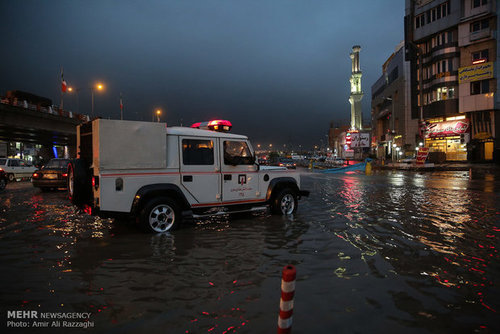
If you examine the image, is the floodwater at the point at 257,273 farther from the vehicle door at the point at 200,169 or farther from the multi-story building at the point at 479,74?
the multi-story building at the point at 479,74

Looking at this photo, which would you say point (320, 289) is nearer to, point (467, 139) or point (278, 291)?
point (278, 291)

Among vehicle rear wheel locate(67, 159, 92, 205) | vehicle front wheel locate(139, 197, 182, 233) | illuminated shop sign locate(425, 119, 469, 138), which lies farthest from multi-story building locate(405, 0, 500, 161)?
vehicle rear wheel locate(67, 159, 92, 205)

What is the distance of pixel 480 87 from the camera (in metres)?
40.8

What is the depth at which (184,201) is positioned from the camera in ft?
21.9

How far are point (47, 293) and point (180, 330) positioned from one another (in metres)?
1.98

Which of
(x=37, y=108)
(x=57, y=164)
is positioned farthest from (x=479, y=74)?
(x=37, y=108)

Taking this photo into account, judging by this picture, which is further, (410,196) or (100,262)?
(410,196)

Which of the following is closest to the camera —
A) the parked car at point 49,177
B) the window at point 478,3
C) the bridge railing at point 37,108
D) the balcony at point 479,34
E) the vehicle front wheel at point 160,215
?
the vehicle front wheel at point 160,215

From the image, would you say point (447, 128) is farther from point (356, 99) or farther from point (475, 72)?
point (356, 99)

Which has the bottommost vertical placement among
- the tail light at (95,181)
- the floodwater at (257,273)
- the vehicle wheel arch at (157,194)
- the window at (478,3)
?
the floodwater at (257,273)

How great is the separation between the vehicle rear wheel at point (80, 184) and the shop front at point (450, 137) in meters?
48.3

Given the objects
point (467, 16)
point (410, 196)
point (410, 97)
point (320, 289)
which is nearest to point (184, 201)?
point (320, 289)

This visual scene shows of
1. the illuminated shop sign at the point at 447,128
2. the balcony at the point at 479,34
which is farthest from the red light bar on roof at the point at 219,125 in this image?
the balcony at the point at 479,34

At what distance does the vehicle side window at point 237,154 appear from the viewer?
7.36m
